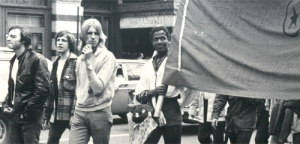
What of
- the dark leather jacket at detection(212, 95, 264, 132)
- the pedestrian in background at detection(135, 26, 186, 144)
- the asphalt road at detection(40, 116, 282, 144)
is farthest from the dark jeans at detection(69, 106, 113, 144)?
the asphalt road at detection(40, 116, 282, 144)

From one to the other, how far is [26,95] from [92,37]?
1.08m

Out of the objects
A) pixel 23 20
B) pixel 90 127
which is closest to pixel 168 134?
pixel 90 127

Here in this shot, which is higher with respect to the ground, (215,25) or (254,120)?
(215,25)

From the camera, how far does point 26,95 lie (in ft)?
19.6

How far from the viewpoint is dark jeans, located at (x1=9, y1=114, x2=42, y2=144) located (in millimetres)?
5941

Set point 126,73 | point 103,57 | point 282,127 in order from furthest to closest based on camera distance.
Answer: point 126,73
point 282,127
point 103,57

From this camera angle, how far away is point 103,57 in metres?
5.55

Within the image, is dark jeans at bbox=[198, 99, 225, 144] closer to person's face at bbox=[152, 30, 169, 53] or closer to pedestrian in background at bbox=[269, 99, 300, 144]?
pedestrian in background at bbox=[269, 99, 300, 144]

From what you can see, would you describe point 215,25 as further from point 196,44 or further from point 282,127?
point 282,127

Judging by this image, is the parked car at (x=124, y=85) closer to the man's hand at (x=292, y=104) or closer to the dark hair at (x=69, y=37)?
the dark hair at (x=69, y=37)

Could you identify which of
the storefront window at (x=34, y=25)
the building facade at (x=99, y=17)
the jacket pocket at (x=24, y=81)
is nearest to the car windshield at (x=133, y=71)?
the building facade at (x=99, y=17)

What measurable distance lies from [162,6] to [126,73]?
16.9 feet

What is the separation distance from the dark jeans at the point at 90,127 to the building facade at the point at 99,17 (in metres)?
9.50

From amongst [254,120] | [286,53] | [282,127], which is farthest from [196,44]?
[282,127]
